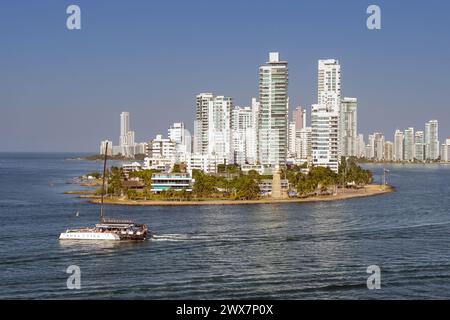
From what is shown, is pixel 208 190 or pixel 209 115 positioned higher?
pixel 209 115

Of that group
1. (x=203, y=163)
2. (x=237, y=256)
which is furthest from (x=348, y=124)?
(x=237, y=256)

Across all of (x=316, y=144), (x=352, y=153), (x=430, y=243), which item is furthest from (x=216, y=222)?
(x=352, y=153)

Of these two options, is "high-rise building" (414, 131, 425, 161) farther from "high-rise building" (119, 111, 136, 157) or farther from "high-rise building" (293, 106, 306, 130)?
"high-rise building" (119, 111, 136, 157)

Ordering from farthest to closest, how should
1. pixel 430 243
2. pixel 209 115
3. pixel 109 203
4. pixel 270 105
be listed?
pixel 209 115
pixel 270 105
pixel 109 203
pixel 430 243

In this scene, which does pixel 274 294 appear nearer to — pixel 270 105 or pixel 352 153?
pixel 270 105

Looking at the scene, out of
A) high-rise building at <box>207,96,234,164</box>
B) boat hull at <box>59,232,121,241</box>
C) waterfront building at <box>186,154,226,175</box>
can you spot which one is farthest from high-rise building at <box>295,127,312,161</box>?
boat hull at <box>59,232,121,241</box>

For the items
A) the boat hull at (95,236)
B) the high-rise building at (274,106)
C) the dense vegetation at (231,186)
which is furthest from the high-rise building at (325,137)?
the boat hull at (95,236)
